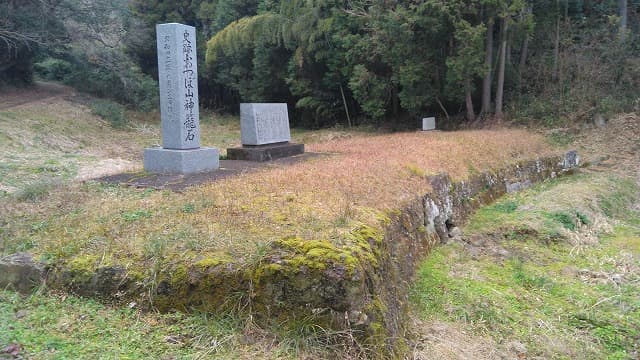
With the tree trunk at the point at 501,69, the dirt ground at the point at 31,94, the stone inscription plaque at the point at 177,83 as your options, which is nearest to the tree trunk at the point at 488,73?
the tree trunk at the point at 501,69

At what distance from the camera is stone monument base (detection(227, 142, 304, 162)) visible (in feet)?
29.2

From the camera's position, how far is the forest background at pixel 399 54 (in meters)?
14.1

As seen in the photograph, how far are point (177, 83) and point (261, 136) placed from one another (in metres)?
2.19

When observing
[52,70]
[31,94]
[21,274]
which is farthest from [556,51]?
[52,70]

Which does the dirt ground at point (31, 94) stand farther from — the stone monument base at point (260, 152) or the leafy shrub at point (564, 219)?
the leafy shrub at point (564, 219)

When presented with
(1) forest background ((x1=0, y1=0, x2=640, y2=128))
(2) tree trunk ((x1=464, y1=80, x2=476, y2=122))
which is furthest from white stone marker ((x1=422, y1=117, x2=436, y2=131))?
(2) tree trunk ((x1=464, y1=80, x2=476, y2=122))

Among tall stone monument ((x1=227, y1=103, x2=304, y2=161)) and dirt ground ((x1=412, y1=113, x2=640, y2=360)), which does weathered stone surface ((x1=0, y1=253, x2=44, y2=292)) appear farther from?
tall stone monument ((x1=227, y1=103, x2=304, y2=161))

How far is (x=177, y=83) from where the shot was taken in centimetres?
754

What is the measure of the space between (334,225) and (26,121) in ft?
44.0

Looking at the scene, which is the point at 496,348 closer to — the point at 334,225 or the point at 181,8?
the point at 334,225

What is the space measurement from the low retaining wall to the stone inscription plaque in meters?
3.89

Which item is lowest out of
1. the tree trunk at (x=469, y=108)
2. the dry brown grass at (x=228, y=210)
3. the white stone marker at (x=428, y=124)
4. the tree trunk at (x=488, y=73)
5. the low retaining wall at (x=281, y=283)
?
the low retaining wall at (x=281, y=283)

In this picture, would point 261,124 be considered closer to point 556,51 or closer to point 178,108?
point 178,108

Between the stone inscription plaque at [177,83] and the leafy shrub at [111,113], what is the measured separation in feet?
36.2
